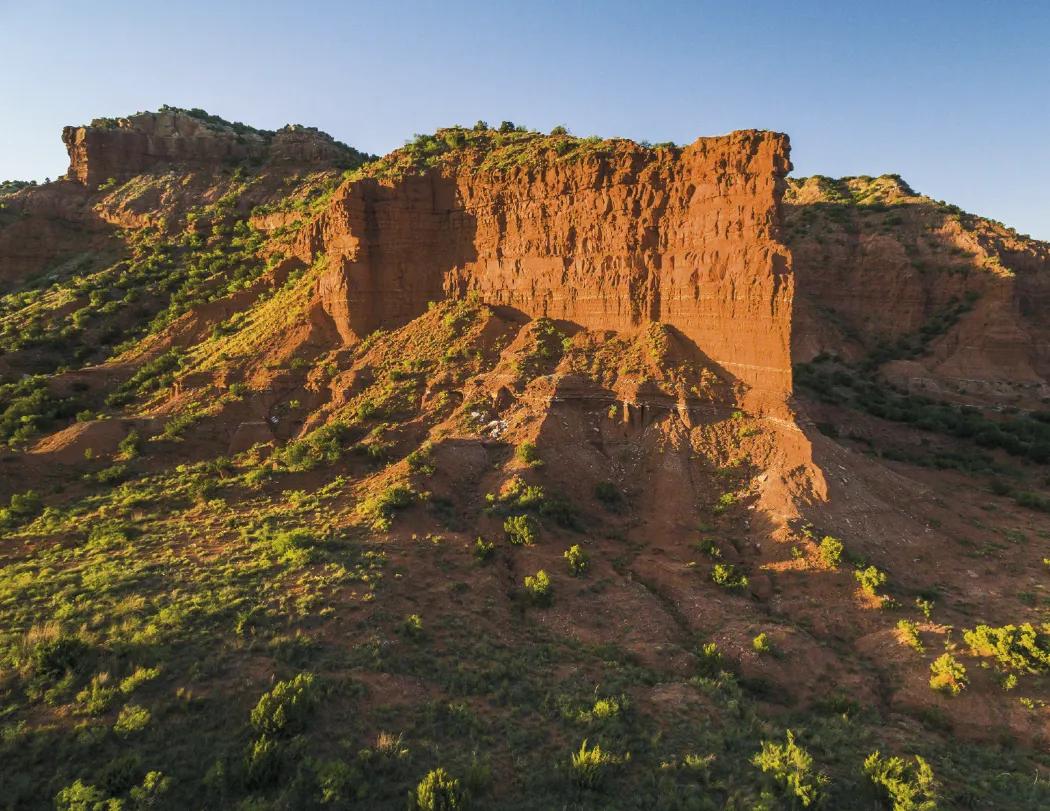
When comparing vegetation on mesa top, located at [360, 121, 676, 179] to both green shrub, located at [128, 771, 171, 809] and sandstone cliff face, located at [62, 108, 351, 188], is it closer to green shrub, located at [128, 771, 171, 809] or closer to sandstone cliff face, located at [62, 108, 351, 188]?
sandstone cliff face, located at [62, 108, 351, 188]

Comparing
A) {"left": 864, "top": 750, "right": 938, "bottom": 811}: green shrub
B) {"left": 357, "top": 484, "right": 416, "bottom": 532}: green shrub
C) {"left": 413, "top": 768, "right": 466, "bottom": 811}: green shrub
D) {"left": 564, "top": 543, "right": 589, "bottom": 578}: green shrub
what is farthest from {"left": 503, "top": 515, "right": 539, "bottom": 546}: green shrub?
{"left": 864, "top": 750, "right": 938, "bottom": 811}: green shrub

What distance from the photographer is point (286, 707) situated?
964 centimetres

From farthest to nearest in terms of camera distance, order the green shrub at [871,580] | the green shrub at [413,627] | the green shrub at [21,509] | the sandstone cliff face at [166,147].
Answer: the sandstone cliff face at [166,147] → the green shrub at [21,509] → the green shrub at [871,580] → the green shrub at [413,627]

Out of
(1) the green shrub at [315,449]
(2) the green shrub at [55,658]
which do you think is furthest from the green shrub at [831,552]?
(2) the green shrub at [55,658]

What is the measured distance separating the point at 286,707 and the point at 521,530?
1037 cm

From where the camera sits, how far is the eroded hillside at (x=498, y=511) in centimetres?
961

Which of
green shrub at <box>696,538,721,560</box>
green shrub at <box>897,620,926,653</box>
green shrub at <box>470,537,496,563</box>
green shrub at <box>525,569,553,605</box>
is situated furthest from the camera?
green shrub at <box>696,538,721,560</box>

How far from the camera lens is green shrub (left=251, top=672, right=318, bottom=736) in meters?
9.27

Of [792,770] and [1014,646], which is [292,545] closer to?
[792,770]

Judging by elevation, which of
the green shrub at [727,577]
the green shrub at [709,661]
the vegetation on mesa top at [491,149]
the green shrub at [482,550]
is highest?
the vegetation on mesa top at [491,149]

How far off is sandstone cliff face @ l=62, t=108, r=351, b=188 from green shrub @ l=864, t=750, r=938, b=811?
54694mm

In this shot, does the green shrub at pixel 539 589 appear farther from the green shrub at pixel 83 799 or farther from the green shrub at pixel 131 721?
the green shrub at pixel 83 799

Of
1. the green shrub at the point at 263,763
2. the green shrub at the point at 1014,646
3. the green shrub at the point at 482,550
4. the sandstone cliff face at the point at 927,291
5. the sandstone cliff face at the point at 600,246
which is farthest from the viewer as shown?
the sandstone cliff face at the point at 927,291

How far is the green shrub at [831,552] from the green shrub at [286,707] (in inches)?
679
